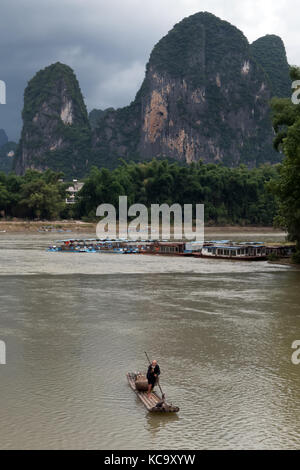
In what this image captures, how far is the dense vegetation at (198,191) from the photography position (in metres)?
131

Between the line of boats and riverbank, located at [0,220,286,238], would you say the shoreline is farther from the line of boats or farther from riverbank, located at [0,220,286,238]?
the line of boats

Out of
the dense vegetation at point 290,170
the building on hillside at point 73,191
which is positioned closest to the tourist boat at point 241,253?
the dense vegetation at point 290,170

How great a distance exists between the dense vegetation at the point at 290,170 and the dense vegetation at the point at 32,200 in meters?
80.9

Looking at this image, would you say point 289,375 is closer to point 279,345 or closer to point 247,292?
point 279,345

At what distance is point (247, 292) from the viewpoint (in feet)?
112

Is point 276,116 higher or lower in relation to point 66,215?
higher

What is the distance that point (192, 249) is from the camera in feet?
217

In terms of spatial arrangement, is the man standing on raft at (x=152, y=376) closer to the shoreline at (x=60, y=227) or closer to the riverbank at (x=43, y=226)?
the riverbank at (x=43, y=226)

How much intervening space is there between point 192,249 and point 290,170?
2609 centimetres

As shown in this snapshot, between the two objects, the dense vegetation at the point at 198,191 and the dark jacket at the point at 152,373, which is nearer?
the dark jacket at the point at 152,373

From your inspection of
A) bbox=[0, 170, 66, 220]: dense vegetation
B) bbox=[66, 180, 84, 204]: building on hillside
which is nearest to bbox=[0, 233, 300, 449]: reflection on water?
bbox=[0, 170, 66, 220]: dense vegetation
